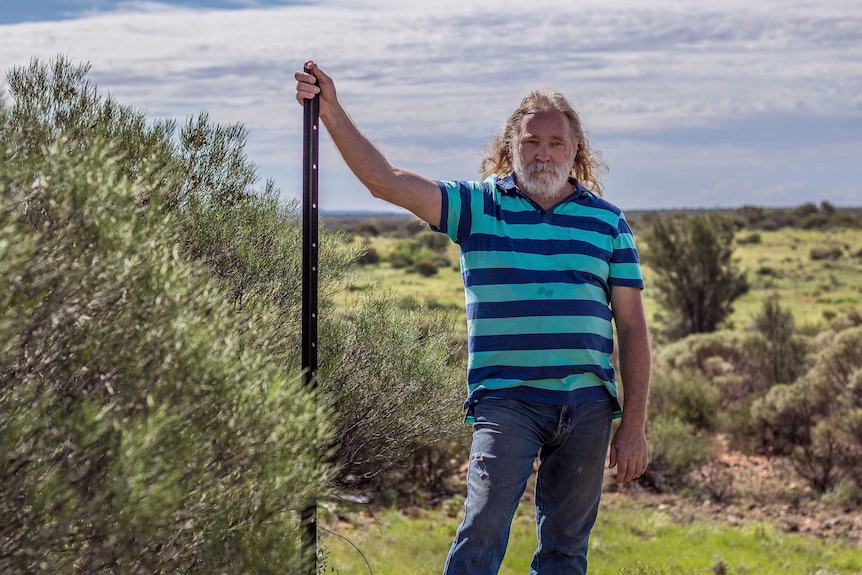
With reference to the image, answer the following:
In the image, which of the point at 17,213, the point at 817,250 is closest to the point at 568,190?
the point at 17,213

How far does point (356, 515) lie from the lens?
10758mm

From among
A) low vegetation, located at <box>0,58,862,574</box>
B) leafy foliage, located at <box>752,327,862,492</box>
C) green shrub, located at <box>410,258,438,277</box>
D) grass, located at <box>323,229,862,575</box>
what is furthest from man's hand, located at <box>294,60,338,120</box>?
green shrub, located at <box>410,258,438,277</box>

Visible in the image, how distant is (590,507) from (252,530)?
1.65m

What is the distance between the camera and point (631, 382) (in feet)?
12.7

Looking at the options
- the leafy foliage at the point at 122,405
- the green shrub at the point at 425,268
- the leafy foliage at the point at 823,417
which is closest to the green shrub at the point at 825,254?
the green shrub at the point at 425,268

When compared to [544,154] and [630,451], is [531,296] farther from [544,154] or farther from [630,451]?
[630,451]

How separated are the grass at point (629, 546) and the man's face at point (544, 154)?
4.76 metres

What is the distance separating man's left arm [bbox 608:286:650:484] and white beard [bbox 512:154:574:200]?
0.48 metres

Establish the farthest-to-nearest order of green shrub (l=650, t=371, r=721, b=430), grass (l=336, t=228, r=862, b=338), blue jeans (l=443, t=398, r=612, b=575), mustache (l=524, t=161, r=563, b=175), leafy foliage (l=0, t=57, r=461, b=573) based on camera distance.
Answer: grass (l=336, t=228, r=862, b=338) < green shrub (l=650, t=371, r=721, b=430) < mustache (l=524, t=161, r=563, b=175) < blue jeans (l=443, t=398, r=612, b=575) < leafy foliage (l=0, t=57, r=461, b=573)

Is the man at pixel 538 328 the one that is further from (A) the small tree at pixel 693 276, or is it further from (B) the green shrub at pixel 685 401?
(A) the small tree at pixel 693 276

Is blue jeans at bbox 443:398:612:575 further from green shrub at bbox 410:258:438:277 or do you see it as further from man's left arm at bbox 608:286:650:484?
green shrub at bbox 410:258:438:277

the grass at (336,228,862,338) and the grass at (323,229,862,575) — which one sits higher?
the grass at (323,229,862,575)

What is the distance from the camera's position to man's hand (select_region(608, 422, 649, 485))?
378 cm

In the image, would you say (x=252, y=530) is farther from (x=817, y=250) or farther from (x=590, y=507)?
(x=817, y=250)
